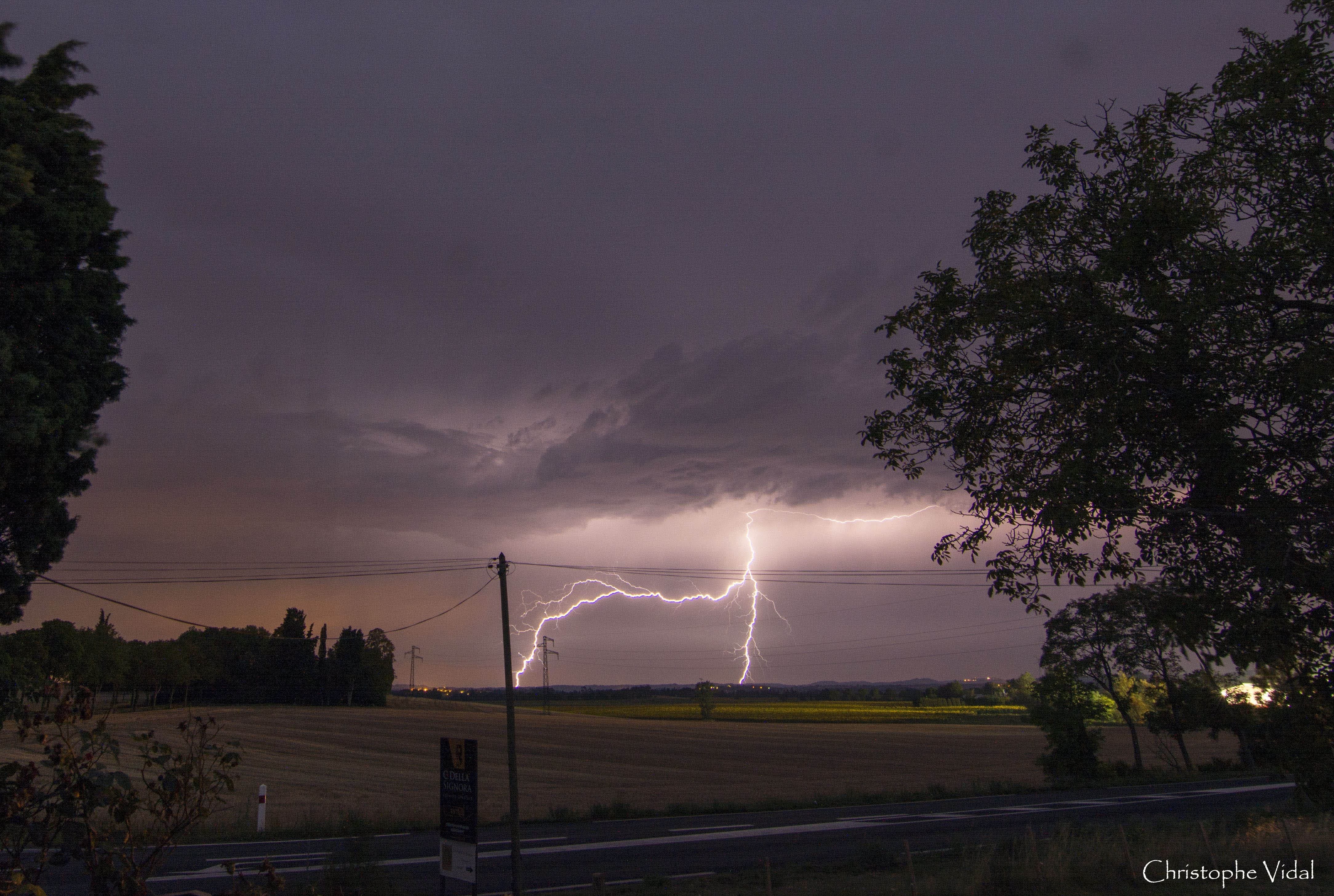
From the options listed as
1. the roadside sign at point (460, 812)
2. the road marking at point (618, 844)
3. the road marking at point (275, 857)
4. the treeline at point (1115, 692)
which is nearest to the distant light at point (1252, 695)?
the treeline at point (1115, 692)

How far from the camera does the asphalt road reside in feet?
54.2

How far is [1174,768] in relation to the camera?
49.9 metres

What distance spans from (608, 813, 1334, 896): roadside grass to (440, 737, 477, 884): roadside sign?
404cm

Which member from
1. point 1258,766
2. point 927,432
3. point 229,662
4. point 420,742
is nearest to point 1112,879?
point 927,432

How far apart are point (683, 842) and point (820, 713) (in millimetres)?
118387

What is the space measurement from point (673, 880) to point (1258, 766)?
5162 centimetres

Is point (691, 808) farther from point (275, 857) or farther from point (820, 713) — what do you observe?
point (820, 713)

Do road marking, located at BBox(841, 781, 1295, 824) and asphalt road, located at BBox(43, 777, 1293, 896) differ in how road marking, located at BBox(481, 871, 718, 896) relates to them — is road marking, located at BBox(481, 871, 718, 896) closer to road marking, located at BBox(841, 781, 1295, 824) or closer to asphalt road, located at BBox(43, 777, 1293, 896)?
asphalt road, located at BBox(43, 777, 1293, 896)

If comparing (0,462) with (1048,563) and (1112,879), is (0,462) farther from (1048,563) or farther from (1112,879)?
(1112,879)

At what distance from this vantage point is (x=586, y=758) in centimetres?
5878

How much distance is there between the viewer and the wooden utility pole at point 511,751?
49.4 feet

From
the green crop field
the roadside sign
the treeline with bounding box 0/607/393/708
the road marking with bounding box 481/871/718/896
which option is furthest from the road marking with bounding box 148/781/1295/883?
the treeline with bounding box 0/607/393/708

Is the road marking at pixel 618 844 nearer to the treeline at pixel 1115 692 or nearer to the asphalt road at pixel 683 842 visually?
the asphalt road at pixel 683 842

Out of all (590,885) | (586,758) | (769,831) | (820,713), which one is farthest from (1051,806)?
(820,713)
